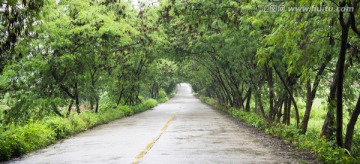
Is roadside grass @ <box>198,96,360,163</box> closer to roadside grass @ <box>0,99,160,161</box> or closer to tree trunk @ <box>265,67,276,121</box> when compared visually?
tree trunk @ <box>265,67,276,121</box>

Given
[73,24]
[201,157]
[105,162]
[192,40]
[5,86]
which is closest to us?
[105,162]

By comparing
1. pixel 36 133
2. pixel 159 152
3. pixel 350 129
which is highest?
pixel 350 129

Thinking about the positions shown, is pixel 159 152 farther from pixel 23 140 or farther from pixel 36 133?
pixel 36 133

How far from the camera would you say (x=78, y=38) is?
60.7ft

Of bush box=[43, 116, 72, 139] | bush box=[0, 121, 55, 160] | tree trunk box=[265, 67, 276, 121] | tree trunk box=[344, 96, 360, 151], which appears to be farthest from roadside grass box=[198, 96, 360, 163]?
bush box=[43, 116, 72, 139]

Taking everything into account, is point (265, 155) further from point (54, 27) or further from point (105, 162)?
point (54, 27)

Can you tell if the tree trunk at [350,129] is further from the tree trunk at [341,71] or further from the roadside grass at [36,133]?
the roadside grass at [36,133]

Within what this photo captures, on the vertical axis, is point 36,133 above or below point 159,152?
above

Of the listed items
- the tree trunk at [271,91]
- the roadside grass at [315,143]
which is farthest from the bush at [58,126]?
the tree trunk at [271,91]

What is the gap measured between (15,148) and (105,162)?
313 cm

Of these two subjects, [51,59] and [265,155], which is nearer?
[265,155]

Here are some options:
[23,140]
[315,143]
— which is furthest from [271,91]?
[23,140]

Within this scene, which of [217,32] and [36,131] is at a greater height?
[217,32]

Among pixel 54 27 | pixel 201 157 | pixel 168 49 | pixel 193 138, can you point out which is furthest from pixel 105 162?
pixel 168 49
